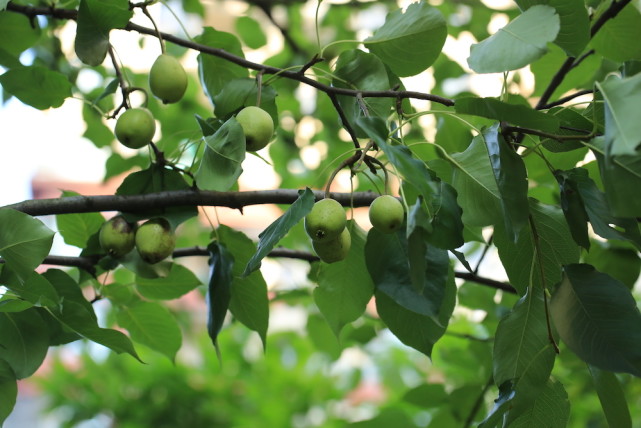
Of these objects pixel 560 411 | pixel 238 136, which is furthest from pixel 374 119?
pixel 560 411

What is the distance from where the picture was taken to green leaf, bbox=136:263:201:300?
0.92 meters


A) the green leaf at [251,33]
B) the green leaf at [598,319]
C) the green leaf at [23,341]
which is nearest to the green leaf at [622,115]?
the green leaf at [598,319]

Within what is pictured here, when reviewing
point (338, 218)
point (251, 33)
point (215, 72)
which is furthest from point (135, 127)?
point (251, 33)

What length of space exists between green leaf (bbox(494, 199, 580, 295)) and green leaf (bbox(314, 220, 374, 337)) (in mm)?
160

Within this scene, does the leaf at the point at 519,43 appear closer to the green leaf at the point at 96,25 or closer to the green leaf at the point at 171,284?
the green leaf at the point at 96,25

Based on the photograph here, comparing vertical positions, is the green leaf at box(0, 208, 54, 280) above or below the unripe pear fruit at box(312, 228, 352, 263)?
above

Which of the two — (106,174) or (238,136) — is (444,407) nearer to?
(238,136)

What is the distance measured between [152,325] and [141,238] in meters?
0.24

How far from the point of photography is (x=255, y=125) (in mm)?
676

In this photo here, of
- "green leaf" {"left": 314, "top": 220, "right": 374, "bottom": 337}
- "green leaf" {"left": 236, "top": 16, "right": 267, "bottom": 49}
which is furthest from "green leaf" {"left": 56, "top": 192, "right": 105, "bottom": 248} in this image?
"green leaf" {"left": 236, "top": 16, "right": 267, "bottom": 49}

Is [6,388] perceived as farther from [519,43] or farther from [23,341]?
[519,43]

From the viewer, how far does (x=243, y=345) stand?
226 cm

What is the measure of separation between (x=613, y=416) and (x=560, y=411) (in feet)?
0.15

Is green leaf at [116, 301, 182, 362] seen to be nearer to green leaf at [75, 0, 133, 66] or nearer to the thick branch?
the thick branch
